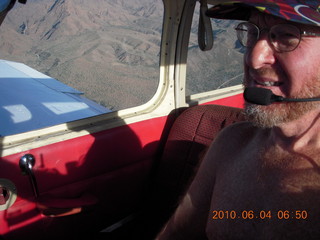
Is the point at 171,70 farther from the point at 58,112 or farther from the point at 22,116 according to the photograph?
the point at 22,116

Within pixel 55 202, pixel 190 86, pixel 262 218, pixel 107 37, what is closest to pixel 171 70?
pixel 190 86

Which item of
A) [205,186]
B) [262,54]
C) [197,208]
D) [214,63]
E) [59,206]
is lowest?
[59,206]

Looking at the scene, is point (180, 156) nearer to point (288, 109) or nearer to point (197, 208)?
point (197, 208)

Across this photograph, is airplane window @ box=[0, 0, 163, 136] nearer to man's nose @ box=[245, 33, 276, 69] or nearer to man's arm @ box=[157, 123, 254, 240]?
man's arm @ box=[157, 123, 254, 240]

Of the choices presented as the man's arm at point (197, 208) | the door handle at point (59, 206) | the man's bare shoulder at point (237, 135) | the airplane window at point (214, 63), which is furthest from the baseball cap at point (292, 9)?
the door handle at point (59, 206)
